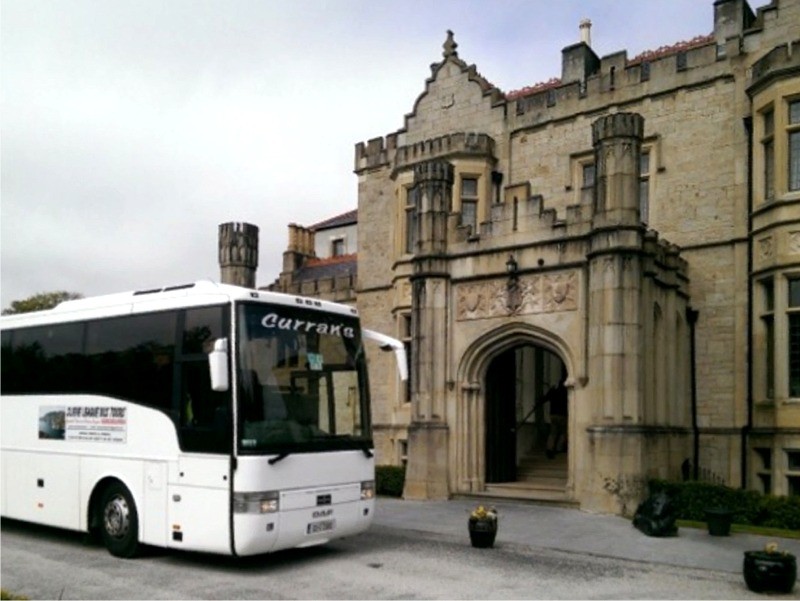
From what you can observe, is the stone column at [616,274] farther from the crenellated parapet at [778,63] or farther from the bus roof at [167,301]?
the bus roof at [167,301]

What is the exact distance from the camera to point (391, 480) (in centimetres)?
2020

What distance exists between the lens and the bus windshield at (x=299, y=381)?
10.7 metres

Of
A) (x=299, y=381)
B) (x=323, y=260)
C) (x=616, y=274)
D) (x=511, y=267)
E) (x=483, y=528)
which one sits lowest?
(x=483, y=528)

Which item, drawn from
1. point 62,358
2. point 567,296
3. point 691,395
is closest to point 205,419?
point 62,358

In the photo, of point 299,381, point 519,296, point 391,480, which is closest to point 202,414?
point 299,381

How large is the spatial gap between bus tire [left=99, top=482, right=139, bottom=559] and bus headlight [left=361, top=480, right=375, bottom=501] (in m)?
3.18

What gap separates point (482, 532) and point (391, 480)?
758 centimetres

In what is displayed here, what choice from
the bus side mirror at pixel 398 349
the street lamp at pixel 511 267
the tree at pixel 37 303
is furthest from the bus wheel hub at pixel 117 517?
the tree at pixel 37 303

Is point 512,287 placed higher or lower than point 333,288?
lower

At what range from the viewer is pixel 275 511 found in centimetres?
1069

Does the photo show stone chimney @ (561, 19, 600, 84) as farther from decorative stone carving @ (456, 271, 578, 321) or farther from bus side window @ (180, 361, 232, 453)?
bus side window @ (180, 361, 232, 453)

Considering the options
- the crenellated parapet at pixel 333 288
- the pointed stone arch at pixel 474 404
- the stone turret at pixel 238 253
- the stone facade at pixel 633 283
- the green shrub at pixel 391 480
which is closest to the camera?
the stone facade at pixel 633 283

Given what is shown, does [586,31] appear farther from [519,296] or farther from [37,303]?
[37,303]

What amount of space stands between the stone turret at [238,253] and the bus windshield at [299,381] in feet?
63.5
